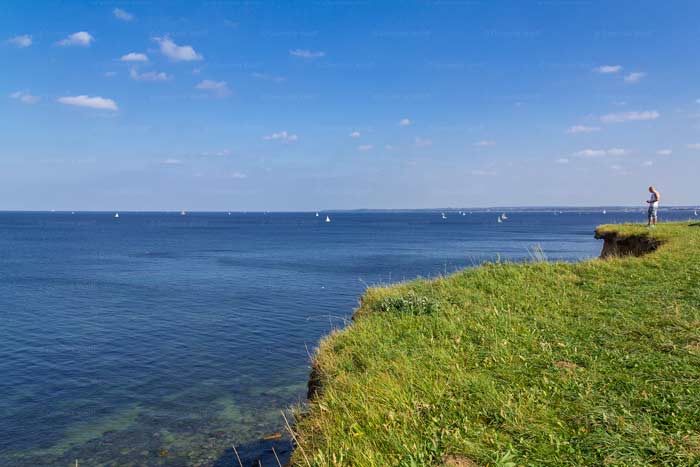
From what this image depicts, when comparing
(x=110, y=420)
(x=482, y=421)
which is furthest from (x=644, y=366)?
(x=110, y=420)

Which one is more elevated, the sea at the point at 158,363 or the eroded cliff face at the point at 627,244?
the eroded cliff face at the point at 627,244

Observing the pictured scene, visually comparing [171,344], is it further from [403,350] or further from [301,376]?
[403,350]

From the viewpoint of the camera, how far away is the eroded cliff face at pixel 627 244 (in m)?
23.7

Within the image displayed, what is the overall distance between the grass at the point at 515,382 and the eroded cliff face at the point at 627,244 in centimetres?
1077

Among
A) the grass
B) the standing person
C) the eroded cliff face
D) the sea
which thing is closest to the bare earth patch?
the grass

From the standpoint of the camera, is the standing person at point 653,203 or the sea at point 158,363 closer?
the sea at point 158,363

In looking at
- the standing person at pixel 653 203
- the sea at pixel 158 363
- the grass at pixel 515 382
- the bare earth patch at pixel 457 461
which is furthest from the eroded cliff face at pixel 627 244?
the bare earth patch at pixel 457 461

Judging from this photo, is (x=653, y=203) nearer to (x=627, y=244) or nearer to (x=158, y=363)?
(x=627, y=244)

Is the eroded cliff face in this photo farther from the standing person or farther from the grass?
the grass

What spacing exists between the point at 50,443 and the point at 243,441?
6.41 m

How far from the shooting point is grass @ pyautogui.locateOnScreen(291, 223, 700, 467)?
5.72m

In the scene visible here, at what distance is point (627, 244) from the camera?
26.6 m

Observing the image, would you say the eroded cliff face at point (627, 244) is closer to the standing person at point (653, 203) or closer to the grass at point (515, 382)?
the standing person at point (653, 203)

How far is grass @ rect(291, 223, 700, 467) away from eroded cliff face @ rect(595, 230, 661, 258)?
10.8 m
